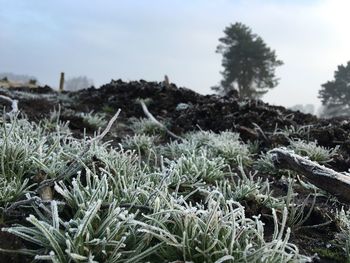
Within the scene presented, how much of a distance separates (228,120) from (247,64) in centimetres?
3605

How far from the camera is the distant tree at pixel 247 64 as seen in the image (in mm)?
41594

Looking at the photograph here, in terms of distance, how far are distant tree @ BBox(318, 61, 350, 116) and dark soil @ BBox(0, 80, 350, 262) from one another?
3099cm

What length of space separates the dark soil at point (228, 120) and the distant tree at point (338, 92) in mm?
30991

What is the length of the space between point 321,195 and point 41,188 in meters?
2.20

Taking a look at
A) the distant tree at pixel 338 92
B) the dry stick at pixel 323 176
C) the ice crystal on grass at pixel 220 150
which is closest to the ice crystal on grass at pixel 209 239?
the dry stick at pixel 323 176

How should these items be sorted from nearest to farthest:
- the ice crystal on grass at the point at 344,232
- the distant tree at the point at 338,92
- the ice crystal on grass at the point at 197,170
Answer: the ice crystal on grass at the point at 344,232, the ice crystal on grass at the point at 197,170, the distant tree at the point at 338,92

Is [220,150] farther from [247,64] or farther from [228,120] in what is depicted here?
[247,64]

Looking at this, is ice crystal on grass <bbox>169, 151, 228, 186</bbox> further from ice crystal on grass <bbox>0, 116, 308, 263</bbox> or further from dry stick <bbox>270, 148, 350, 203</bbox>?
dry stick <bbox>270, 148, 350, 203</bbox>

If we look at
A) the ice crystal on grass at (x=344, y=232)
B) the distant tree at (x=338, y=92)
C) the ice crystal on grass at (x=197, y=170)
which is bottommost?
the ice crystal on grass at (x=344, y=232)

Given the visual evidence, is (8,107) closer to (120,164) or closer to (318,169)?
(120,164)

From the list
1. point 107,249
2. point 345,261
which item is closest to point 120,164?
point 107,249

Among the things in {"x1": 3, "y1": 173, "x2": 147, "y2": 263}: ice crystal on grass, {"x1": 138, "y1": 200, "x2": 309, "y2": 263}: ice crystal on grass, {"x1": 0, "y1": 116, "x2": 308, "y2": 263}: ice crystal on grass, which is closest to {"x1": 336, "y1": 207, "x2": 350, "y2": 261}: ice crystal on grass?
{"x1": 0, "y1": 116, "x2": 308, "y2": 263}: ice crystal on grass

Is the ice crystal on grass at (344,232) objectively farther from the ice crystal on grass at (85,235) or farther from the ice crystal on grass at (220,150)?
the ice crystal on grass at (220,150)

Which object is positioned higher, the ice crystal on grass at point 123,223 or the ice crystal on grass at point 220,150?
the ice crystal on grass at point 220,150
